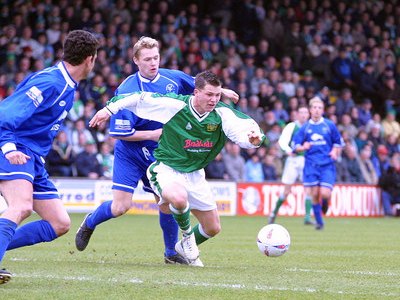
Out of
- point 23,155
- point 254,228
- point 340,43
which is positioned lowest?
point 254,228

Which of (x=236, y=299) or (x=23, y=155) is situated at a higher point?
(x=23, y=155)

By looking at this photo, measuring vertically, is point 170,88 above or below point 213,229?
above

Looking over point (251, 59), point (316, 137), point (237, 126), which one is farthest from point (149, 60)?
point (251, 59)

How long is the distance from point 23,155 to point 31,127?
55 cm

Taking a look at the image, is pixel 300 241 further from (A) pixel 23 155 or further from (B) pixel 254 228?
(A) pixel 23 155

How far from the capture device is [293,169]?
18.7 meters

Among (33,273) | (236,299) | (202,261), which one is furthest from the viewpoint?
(202,261)

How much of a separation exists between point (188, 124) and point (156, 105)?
0.37 meters

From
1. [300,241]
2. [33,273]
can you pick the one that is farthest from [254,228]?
[33,273]

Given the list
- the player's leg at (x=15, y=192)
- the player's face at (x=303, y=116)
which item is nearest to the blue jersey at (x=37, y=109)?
the player's leg at (x=15, y=192)

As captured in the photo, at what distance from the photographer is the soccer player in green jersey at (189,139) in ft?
28.7

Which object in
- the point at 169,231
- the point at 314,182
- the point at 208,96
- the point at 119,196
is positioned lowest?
the point at 314,182

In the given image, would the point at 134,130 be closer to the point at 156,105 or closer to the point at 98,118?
the point at 156,105

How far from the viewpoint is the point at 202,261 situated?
9711 mm
